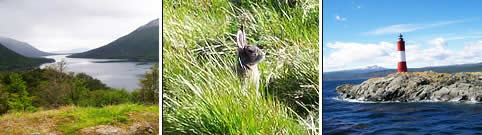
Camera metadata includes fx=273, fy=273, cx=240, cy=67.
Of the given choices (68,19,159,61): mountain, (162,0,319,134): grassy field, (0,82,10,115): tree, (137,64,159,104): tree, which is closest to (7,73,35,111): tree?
(0,82,10,115): tree

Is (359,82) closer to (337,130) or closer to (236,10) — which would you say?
(337,130)

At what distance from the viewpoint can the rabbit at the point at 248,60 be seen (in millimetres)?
2285

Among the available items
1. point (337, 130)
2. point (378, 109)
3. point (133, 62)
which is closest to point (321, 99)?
point (337, 130)

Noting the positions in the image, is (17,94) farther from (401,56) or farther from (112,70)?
(401,56)

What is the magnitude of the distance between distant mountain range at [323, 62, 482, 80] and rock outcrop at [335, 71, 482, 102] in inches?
1.4

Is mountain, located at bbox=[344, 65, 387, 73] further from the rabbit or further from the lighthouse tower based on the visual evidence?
the rabbit

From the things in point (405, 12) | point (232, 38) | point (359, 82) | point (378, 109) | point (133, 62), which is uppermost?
point (405, 12)

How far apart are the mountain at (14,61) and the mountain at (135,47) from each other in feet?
1.42

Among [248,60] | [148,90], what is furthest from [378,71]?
[148,90]

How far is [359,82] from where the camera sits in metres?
2.42

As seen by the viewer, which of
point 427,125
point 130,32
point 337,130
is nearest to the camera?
point 427,125

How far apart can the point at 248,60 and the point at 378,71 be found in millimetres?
1124

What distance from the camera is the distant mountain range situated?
7.32 ft

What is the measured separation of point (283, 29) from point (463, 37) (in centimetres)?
150
